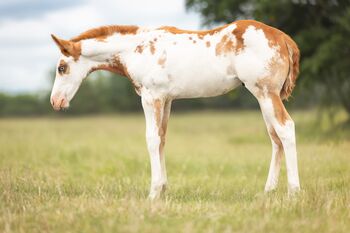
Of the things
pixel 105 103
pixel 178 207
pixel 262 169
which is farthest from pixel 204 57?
pixel 105 103

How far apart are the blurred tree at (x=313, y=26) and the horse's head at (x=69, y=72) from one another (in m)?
9.67

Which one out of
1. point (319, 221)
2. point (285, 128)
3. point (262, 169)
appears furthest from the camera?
point (262, 169)

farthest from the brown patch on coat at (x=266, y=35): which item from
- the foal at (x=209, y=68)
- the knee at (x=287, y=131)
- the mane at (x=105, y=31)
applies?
the mane at (x=105, y=31)

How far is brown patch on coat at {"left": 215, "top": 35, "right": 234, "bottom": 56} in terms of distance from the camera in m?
6.54

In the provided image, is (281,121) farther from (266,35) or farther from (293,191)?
(266,35)

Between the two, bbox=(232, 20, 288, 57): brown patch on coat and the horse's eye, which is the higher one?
bbox=(232, 20, 288, 57): brown patch on coat

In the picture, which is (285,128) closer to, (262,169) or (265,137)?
(262,169)

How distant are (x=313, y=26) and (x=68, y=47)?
1225 centimetres

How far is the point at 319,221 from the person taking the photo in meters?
4.93

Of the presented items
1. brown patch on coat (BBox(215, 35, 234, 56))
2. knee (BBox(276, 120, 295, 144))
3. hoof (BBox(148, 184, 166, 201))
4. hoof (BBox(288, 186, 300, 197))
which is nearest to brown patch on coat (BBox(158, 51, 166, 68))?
brown patch on coat (BBox(215, 35, 234, 56))

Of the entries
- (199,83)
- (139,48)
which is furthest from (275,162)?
(139,48)

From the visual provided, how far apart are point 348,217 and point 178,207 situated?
191 centimetres

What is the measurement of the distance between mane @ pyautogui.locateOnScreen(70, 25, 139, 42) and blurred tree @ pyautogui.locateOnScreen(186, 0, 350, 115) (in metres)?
9.21

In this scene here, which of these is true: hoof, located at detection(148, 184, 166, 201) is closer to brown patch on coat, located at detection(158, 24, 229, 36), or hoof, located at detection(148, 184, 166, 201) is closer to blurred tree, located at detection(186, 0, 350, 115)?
brown patch on coat, located at detection(158, 24, 229, 36)
